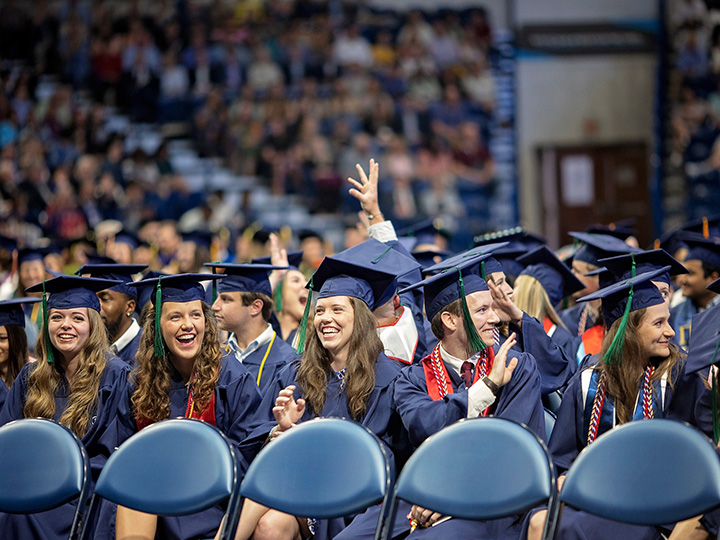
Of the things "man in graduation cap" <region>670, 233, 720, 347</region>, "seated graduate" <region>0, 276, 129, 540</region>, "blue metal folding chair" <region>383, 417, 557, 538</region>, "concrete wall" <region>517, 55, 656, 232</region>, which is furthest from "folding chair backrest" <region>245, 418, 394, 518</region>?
"concrete wall" <region>517, 55, 656, 232</region>

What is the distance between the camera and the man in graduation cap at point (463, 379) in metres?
3.11

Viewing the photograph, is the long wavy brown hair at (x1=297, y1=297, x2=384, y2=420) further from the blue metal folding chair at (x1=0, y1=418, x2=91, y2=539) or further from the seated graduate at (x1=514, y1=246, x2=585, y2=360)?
the seated graduate at (x1=514, y1=246, x2=585, y2=360)

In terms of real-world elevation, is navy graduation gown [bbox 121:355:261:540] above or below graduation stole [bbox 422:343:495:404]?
below

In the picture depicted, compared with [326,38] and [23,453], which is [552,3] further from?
[23,453]

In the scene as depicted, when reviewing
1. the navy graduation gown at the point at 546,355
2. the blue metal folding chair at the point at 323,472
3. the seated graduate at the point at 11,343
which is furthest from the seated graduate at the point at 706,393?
the seated graduate at the point at 11,343

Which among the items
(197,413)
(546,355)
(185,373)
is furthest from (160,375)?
(546,355)

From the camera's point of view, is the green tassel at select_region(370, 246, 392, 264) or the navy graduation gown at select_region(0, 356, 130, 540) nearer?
the navy graduation gown at select_region(0, 356, 130, 540)

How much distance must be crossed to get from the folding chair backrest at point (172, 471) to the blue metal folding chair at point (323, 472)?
115mm

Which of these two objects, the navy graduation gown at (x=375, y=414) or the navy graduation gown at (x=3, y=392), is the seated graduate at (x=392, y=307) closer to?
the navy graduation gown at (x=375, y=414)

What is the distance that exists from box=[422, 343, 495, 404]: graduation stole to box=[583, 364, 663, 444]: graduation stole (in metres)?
0.39

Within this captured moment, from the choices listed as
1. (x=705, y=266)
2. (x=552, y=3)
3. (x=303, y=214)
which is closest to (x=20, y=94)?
(x=303, y=214)

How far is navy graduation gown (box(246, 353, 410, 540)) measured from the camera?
3393 mm

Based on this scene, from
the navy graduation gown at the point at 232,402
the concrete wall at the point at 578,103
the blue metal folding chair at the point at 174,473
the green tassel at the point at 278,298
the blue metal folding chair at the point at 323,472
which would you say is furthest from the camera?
the concrete wall at the point at 578,103

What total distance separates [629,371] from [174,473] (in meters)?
1.74
